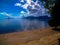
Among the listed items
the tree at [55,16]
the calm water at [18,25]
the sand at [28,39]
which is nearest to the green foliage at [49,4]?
the tree at [55,16]

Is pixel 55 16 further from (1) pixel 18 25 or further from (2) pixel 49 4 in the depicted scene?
(1) pixel 18 25

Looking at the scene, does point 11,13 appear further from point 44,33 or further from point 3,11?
point 44,33

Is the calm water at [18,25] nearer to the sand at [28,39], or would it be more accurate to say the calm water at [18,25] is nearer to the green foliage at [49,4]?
the sand at [28,39]

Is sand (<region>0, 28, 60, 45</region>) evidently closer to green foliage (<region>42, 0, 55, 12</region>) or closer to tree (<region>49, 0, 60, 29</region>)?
tree (<region>49, 0, 60, 29</region>)

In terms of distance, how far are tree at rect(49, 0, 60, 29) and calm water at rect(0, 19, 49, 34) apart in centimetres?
26

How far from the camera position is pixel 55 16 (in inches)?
Result: 237

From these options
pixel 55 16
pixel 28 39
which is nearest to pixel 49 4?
pixel 55 16

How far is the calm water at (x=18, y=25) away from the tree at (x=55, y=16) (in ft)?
0.84

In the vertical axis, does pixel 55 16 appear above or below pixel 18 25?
above

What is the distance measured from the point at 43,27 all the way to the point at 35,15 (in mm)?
1022

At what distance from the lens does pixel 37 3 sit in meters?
5.19

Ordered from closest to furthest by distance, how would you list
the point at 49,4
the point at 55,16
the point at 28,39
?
the point at 28,39, the point at 49,4, the point at 55,16

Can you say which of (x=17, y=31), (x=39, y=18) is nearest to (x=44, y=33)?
(x=39, y=18)

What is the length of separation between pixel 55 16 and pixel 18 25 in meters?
1.58
